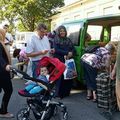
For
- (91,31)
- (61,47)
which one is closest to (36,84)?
(61,47)

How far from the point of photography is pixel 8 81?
671 cm

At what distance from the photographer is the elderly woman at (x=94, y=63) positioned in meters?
7.95

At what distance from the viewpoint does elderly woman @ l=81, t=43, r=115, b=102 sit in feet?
26.1

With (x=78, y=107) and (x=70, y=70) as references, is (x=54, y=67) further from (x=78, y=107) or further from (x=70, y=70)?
(x=70, y=70)

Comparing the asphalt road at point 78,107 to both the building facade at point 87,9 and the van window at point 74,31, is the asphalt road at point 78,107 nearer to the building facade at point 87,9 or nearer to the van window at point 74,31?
the van window at point 74,31

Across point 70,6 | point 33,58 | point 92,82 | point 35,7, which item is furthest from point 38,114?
point 35,7

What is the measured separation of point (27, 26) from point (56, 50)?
40.2 m

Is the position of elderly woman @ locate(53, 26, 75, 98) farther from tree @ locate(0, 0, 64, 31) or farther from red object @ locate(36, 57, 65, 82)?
tree @ locate(0, 0, 64, 31)

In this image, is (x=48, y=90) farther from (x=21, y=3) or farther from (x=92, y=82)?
(x=21, y=3)

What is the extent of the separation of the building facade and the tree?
105 inches

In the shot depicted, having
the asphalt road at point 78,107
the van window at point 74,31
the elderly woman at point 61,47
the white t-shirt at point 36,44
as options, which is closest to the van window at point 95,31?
the van window at point 74,31

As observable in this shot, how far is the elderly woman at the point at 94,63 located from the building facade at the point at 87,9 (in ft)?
49.0

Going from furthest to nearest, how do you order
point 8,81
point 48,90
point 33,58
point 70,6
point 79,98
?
point 70,6
point 79,98
point 33,58
point 8,81
point 48,90

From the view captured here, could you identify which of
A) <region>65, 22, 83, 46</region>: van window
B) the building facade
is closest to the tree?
the building facade
